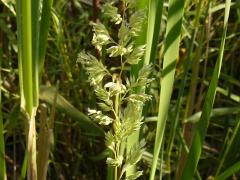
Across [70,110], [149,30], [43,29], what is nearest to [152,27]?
[149,30]

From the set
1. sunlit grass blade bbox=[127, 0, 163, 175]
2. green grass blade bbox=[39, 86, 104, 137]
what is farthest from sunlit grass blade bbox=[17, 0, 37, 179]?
green grass blade bbox=[39, 86, 104, 137]

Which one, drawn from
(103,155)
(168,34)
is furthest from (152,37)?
(103,155)

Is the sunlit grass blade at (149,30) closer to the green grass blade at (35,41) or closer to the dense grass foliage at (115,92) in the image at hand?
the dense grass foliage at (115,92)

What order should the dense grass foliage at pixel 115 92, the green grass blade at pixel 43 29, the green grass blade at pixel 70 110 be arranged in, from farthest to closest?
the green grass blade at pixel 70 110, the green grass blade at pixel 43 29, the dense grass foliage at pixel 115 92

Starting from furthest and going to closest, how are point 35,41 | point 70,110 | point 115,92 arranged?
point 70,110 → point 35,41 → point 115,92

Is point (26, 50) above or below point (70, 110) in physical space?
above

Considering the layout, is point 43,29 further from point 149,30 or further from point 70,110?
point 70,110

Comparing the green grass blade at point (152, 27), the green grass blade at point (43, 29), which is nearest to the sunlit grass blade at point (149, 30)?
the green grass blade at point (152, 27)
